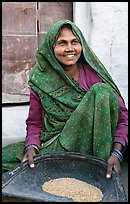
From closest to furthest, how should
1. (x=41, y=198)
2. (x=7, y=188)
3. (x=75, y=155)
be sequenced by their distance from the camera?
(x=41, y=198) → (x=7, y=188) → (x=75, y=155)

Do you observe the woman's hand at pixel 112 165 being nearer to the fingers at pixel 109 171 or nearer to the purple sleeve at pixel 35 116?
the fingers at pixel 109 171

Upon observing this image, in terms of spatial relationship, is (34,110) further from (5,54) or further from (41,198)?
(5,54)

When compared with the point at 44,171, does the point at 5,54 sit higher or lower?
higher

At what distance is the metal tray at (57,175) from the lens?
2.21m

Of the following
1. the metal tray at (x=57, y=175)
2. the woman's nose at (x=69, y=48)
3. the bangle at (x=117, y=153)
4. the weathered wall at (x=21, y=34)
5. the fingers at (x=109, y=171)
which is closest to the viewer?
the metal tray at (x=57, y=175)

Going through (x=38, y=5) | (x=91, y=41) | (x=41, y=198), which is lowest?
(x=41, y=198)

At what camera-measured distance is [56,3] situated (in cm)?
377

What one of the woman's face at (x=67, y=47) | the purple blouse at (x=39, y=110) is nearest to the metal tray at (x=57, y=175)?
the purple blouse at (x=39, y=110)

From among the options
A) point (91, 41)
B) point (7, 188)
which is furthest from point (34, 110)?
point (91, 41)

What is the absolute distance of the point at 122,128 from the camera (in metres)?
2.58

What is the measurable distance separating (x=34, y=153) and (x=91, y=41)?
136cm

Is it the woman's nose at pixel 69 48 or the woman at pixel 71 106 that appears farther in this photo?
the woman's nose at pixel 69 48

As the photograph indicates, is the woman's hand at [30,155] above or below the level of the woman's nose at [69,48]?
below

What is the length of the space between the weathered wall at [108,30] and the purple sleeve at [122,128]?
1029 millimetres
